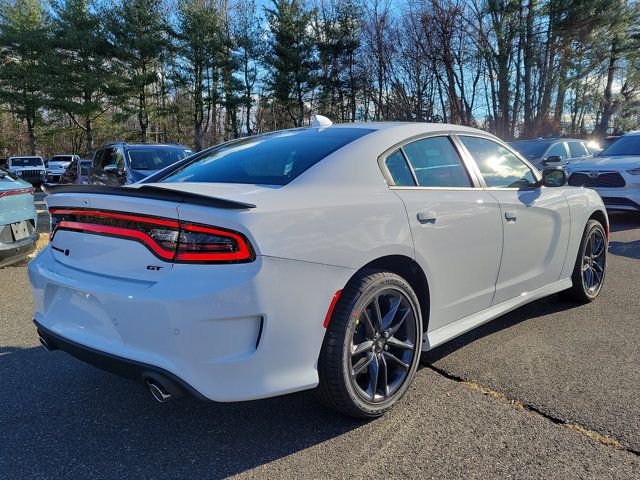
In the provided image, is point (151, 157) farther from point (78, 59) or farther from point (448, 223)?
point (78, 59)

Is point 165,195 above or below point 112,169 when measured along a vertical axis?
below

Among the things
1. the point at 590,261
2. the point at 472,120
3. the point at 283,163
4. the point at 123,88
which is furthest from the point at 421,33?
the point at 283,163

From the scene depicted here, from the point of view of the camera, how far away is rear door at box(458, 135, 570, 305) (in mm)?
3393

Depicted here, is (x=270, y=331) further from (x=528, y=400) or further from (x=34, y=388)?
(x=34, y=388)

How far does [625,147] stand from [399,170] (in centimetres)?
924

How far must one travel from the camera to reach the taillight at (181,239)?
2027 mm

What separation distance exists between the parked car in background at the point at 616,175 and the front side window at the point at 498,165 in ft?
20.2

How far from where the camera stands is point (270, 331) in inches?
82.0

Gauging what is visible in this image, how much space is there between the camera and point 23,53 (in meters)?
32.2

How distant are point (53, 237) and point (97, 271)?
1.81 feet

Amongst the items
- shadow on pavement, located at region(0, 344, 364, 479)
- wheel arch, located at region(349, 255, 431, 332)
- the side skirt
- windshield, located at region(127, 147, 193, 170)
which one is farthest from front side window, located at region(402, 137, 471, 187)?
windshield, located at region(127, 147, 193, 170)

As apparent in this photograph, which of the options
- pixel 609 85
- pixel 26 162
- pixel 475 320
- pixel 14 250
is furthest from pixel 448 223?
pixel 609 85

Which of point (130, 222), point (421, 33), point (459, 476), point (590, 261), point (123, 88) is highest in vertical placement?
point (421, 33)

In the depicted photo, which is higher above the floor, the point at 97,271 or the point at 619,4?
the point at 619,4
